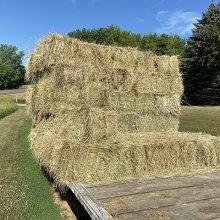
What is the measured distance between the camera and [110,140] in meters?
7.72

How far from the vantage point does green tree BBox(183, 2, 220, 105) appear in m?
38.8

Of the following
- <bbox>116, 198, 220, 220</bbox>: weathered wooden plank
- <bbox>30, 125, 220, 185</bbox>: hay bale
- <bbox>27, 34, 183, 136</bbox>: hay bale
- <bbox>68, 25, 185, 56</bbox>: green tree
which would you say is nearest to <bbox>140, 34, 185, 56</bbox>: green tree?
<bbox>68, 25, 185, 56</bbox>: green tree

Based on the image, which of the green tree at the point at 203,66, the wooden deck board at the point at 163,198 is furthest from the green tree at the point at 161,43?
the wooden deck board at the point at 163,198

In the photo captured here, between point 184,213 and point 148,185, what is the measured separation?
59.6 inches

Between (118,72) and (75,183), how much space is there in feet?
10.2

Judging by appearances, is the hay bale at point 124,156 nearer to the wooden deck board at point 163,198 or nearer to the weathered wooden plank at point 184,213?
the wooden deck board at point 163,198

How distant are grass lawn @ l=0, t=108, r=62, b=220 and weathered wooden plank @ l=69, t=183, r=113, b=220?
A: 53cm

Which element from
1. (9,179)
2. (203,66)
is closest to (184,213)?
(9,179)

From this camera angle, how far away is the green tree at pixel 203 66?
38850 mm

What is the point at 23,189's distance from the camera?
748 cm

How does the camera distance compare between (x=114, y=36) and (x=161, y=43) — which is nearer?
(x=114, y=36)

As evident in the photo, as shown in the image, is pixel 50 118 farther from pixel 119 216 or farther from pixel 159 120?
pixel 119 216

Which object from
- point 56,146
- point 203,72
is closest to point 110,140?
point 56,146

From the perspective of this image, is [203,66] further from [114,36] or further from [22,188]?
[22,188]
